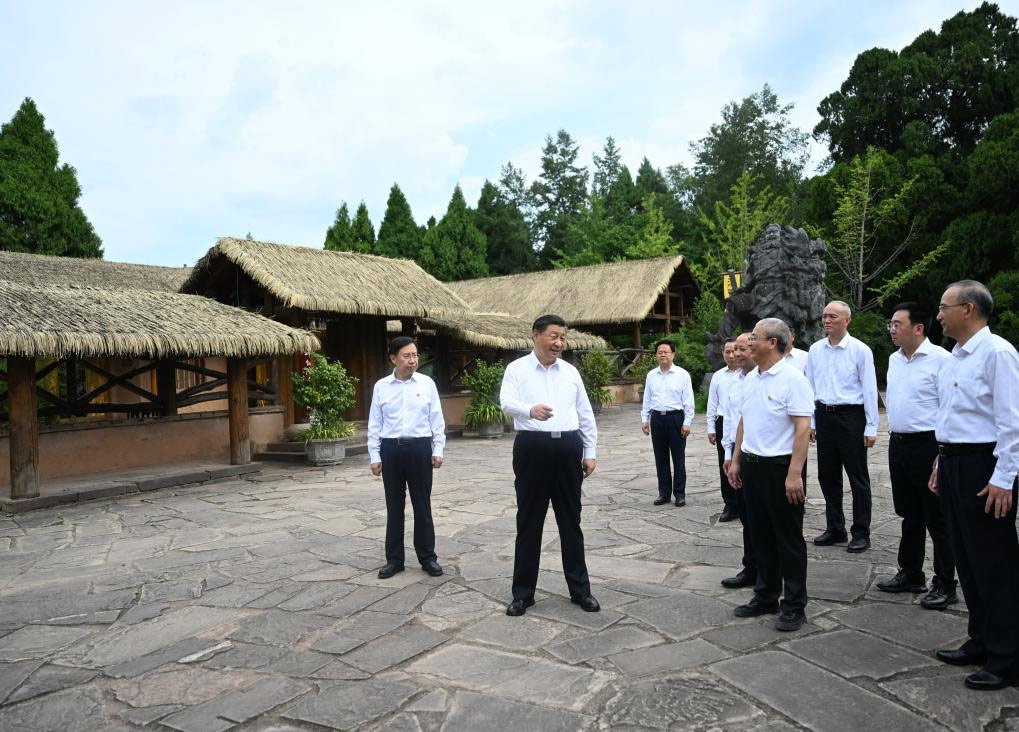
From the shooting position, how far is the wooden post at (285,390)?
43.2ft

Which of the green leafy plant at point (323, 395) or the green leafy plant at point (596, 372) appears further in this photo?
the green leafy plant at point (596, 372)

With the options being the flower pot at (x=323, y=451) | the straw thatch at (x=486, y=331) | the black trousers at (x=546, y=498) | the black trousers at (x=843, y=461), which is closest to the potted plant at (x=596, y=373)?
the straw thatch at (x=486, y=331)

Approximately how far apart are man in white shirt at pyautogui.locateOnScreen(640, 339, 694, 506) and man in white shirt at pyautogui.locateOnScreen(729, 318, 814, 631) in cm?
331

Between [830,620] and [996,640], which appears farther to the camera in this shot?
[830,620]

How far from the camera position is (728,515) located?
21.9 feet

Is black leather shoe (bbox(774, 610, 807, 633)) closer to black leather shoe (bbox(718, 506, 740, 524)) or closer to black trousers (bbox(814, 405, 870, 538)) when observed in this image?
black trousers (bbox(814, 405, 870, 538))

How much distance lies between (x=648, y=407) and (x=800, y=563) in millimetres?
3950

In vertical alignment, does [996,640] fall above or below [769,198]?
below

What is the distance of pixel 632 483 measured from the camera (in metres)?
8.84

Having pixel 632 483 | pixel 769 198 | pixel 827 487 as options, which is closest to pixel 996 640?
pixel 827 487

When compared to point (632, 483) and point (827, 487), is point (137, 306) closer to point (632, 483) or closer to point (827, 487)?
point (632, 483)

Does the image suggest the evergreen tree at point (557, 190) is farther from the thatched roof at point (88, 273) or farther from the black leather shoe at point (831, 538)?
the black leather shoe at point (831, 538)

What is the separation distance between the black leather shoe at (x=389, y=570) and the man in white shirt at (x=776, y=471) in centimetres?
234

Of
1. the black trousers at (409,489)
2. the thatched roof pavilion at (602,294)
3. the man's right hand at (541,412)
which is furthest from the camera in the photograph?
the thatched roof pavilion at (602,294)
